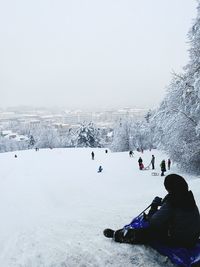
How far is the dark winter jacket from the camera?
4.90 metres

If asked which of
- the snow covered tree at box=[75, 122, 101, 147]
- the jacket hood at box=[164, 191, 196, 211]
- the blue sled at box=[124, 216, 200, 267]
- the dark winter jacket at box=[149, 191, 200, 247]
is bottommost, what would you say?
the snow covered tree at box=[75, 122, 101, 147]

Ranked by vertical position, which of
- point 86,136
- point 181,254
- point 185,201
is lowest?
point 86,136

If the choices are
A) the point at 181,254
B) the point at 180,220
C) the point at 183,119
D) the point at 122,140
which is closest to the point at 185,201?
the point at 180,220

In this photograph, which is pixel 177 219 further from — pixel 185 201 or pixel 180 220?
pixel 185 201

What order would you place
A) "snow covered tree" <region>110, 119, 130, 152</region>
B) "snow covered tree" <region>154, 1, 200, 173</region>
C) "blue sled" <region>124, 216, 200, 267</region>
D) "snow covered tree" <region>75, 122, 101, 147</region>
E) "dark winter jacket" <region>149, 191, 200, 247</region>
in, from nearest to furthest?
"blue sled" <region>124, 216, 200, 267</region> < "dark winter jacket" <region>149, 191, 200, 247</region> < "snow covered tree" <region>154, 1, 200, 173</region> < "snow covered tree" <region>110, 119, 130, 152</region> < "snow covered tree" <region>75, 122, 101, 147</region>

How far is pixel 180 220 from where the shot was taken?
16.1ft

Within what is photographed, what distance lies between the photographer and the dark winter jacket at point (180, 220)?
490 centimetres

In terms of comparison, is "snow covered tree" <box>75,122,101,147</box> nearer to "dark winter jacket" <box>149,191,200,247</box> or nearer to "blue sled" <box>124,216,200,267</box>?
"blue sled" <box>124,216,200,267</box>

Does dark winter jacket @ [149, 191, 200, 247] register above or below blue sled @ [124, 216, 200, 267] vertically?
above

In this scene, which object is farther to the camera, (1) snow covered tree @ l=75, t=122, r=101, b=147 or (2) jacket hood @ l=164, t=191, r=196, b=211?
(1) snow covered tree @ l=75, t=122, r=101, b=147

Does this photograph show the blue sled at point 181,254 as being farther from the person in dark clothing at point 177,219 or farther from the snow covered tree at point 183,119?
the snow covered tree at point 183,119

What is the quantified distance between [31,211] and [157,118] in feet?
57.8

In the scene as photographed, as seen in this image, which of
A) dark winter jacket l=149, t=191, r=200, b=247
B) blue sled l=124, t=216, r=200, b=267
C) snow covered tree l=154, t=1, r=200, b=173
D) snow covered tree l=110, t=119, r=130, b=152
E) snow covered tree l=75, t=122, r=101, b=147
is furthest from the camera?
snow covered tree l=75, t=122, r=101, b=147

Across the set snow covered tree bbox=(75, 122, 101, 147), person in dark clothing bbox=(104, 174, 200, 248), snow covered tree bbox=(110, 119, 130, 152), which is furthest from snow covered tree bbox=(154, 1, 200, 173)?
snow covered tree bbox=(75, 122, 101, 147)
